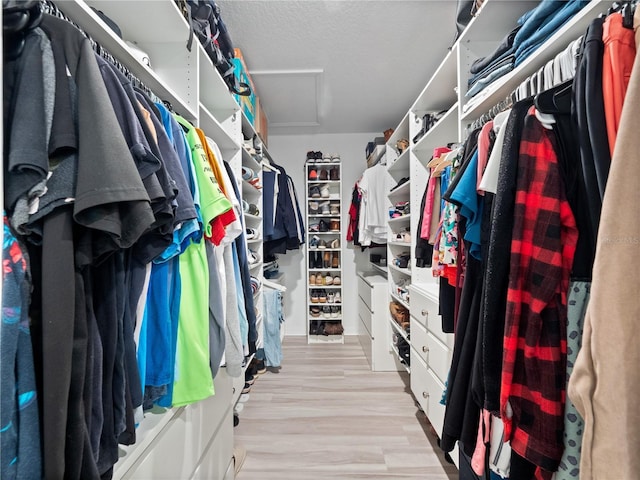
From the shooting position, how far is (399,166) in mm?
2334

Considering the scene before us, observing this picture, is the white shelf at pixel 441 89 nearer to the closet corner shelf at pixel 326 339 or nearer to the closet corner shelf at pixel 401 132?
the closet corner shelf at pixel 401 132

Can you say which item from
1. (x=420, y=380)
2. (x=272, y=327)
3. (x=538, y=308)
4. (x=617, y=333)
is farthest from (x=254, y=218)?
(x=617, y=333)

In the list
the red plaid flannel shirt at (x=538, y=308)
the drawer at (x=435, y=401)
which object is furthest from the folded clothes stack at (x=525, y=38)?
the drawer at (x=435, y=401)

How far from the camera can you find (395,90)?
7.63ft

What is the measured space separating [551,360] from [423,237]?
78cm

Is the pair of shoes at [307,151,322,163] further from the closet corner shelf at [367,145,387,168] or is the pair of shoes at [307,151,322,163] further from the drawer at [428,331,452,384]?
the drawer at [428,331,452,384]

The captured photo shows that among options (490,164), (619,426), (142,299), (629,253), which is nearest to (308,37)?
(490,164)

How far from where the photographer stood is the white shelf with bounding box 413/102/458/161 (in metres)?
1.40

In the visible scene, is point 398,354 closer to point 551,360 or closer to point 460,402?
point 460,402

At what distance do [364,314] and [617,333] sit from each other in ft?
8.27

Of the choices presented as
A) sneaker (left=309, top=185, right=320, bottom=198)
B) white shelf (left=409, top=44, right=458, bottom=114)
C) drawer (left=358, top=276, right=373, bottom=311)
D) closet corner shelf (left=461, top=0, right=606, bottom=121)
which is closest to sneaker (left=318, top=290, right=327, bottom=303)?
drawer (left=358, top=276, right=373, bottom=311)

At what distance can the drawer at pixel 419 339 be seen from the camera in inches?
60.8

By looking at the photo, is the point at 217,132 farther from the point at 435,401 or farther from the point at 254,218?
the point at 435,401

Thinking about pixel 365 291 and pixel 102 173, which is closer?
pixel 102 173
